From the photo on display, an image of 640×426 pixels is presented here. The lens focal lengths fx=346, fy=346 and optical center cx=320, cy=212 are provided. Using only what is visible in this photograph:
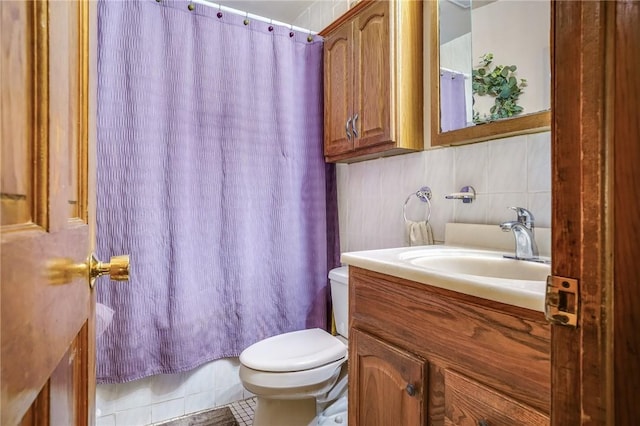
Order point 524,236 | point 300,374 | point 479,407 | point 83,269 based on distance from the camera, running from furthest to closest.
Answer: point 300,374 → point 524,236 → point 479,407 → point 83,269

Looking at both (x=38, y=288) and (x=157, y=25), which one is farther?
(x=157, y=25)

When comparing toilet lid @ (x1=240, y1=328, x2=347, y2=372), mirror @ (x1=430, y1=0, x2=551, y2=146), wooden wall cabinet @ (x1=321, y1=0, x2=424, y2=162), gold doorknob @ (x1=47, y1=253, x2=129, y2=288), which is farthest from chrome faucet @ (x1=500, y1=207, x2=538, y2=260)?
gold doorknob @ (x1=47, y1=253, x2=129, y2=288)

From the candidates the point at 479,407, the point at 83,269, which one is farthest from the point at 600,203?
the point at 83,269

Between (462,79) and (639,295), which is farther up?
(462,79)

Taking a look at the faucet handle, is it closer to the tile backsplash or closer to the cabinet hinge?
the tile backsplash

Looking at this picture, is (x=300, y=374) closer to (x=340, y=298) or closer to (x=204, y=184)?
(x=340, y=298)

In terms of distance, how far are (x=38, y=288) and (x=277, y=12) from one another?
2403 mm

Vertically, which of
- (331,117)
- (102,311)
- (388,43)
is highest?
(388,43)

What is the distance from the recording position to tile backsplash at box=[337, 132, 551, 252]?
1097mm

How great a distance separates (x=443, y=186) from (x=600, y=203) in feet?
3.53

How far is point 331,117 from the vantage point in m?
1.77

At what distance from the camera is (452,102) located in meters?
1.33

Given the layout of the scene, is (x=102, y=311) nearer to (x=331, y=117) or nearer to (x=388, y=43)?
(x=331, y=117)

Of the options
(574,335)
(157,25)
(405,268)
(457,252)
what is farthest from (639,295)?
(157,25)
